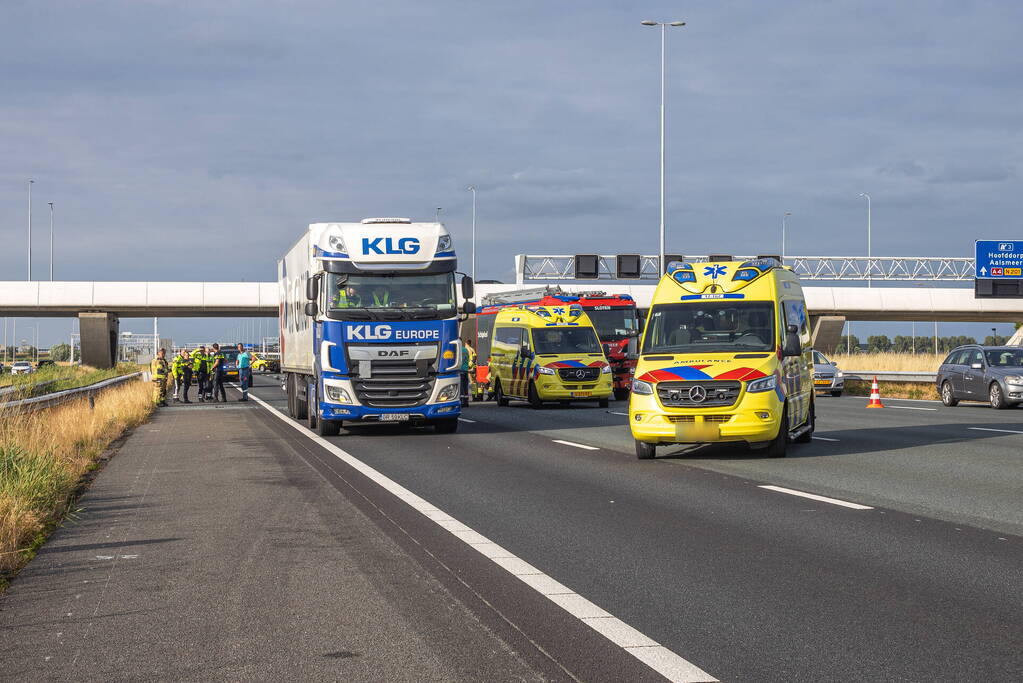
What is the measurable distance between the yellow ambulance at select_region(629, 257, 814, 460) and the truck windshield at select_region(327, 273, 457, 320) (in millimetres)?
4677

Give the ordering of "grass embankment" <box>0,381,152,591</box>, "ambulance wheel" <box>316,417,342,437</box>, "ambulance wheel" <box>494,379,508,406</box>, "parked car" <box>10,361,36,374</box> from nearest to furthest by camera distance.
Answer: "grass embankment" <box>0,381,152,591</box>, "ambulance wheel" <box>316,417,342,437</box>, "ambulance wheel" <box>494,379,508,406</box>, "parked car" <box>10,361,36,374</box>

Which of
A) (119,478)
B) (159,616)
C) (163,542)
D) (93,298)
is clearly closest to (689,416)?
(119,478)

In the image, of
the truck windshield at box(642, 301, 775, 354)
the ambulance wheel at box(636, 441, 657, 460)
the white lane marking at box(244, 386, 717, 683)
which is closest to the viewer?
the white lane marking at box(244, 386, 717, 683)

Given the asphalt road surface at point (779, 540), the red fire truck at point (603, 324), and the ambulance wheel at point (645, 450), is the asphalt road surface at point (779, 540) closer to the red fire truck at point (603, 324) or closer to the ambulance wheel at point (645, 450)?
the ambulance wheel at point (645, 450)

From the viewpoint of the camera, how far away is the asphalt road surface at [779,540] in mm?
5844

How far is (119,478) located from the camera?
1376cm

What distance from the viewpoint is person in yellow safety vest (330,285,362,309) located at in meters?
19.9

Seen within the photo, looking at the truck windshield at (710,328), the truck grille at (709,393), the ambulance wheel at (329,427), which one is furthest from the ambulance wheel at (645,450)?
the ambulance wheel at (329,427)

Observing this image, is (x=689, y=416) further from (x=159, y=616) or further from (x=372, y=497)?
(x=159, y=616)

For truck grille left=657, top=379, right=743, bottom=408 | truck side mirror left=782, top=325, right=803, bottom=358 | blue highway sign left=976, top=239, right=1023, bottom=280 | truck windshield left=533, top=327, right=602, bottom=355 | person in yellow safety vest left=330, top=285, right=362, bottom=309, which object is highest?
blue highway sign left=976, top=239, right=1023, bottom=280

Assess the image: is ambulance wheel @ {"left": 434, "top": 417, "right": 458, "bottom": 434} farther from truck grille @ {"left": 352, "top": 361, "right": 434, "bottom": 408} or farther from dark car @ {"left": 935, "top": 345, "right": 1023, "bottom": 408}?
dark car @ {"left": 935, "top": 345, "right": 1023, "bottom": 408}

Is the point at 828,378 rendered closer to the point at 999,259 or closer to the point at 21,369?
the point at 999,259

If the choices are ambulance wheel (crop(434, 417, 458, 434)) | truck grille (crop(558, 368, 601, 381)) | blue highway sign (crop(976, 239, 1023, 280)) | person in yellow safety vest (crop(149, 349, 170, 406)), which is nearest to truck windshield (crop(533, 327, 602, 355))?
truck grille (crop(558, 368, 601, 381))

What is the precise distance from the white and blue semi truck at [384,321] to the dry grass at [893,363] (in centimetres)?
3383
